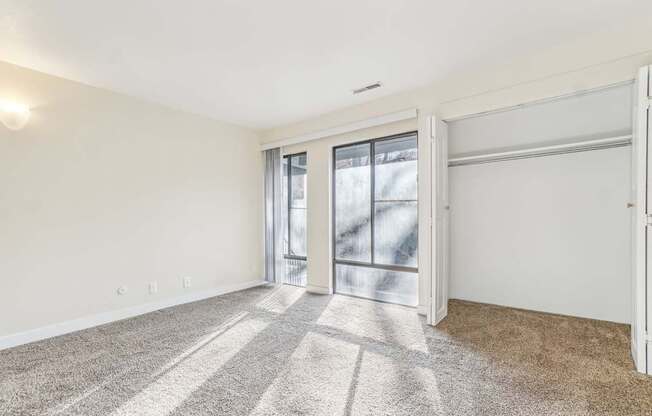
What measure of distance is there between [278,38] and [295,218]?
2913 millimetres

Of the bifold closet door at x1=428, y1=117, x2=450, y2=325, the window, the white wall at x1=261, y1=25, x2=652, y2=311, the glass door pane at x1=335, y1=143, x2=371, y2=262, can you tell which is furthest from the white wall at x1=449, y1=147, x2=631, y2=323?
the window

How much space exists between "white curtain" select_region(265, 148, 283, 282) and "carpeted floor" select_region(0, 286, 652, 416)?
1478 mm

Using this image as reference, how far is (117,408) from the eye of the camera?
1.89m

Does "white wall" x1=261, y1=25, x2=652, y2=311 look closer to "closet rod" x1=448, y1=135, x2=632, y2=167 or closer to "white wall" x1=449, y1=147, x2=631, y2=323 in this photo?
"closet rod" x1=448, y1=135, x2=632, y2=167

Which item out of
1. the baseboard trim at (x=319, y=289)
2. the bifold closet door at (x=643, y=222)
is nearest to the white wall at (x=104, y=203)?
the baseboard trim at (x=319, y=289)

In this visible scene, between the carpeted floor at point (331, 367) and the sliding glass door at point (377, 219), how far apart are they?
617 millimetres

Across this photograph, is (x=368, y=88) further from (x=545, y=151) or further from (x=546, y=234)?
(x=546, y=234)

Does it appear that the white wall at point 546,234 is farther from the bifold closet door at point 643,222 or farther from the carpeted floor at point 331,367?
the bifold closet door at point 643,222

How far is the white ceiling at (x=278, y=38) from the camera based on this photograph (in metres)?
2.14

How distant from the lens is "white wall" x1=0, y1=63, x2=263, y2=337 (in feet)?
9.38

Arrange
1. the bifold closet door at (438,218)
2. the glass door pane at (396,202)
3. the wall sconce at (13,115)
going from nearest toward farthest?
the wall sconce at (13,115), the bifold closet door at (438,218), the glass door pane at (396,202)

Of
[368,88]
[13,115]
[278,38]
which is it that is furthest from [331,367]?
[13,115]

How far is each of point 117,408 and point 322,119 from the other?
370 centimetres

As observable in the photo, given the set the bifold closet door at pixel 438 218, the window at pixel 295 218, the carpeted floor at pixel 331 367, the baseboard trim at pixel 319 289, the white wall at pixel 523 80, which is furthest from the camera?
the window at pixel 295 218
